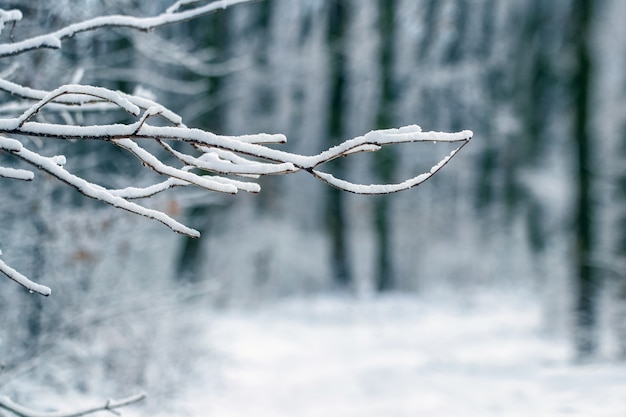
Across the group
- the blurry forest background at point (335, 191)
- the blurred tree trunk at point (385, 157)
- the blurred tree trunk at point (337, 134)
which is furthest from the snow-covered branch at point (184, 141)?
the blurred tree trunk at point (385, 157)

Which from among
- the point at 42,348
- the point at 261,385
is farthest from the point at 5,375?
the point at 261,385

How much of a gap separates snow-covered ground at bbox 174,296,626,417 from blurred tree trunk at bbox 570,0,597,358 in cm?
55

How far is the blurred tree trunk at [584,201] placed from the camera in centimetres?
762

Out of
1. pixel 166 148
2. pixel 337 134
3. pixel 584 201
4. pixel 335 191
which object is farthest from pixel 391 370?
pixel 337 134

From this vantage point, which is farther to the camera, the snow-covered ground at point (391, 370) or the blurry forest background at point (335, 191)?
the blurry forest background at point (335, 191)

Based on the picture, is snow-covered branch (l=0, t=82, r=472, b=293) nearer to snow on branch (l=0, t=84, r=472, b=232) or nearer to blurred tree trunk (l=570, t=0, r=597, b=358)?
snow on branch (l=0, t=84, r=472, b=232)

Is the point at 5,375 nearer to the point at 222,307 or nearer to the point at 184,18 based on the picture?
the point at 184,18

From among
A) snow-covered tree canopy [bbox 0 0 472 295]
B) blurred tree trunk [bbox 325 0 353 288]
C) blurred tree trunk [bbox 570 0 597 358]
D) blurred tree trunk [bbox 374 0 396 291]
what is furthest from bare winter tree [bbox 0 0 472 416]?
blurred tree trunk [bbox 374 0 396 291]

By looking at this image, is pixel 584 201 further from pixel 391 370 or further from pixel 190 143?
pixel 190 143

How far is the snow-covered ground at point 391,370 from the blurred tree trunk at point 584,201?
1.81ft

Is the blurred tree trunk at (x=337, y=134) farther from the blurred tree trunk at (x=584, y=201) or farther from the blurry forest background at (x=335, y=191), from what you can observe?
the blurred tree trunk at (x=584, y=201)

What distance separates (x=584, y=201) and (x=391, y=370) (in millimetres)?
2864

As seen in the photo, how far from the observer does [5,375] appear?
353 centimetres

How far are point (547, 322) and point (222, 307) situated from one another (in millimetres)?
5740
